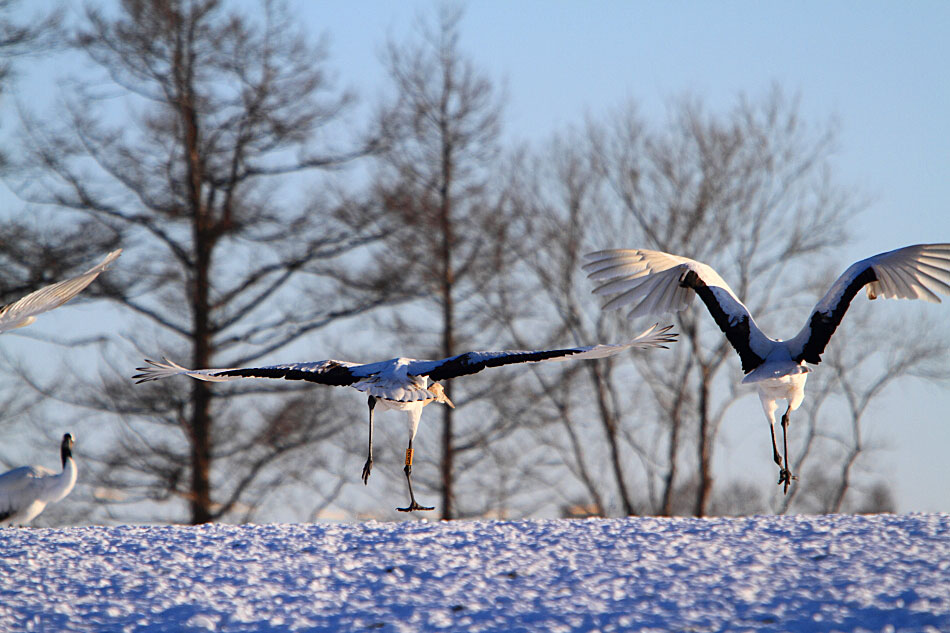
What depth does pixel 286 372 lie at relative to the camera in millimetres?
10812

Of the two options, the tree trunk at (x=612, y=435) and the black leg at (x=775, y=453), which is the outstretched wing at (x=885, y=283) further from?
the tree trunk at (x=612, y=435)

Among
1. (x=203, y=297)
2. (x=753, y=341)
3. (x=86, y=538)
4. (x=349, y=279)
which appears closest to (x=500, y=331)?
(x=349, y=279)

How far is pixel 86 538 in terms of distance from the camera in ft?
32.3

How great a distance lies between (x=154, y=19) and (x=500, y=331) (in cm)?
902

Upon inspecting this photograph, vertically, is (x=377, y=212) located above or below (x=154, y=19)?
below

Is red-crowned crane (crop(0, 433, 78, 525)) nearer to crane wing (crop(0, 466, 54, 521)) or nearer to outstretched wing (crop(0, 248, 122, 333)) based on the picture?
crane wing (crop(0, 466, 54, 521))

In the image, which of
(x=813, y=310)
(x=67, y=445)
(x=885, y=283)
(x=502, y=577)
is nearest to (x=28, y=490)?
(x=67, y=445)

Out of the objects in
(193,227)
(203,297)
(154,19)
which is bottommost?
(203,297)

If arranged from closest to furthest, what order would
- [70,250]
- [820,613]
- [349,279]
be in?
[820,613], [70,250], [349,279]

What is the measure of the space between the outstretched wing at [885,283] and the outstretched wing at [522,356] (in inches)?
61.4

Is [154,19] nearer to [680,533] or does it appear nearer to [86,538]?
[86,538]

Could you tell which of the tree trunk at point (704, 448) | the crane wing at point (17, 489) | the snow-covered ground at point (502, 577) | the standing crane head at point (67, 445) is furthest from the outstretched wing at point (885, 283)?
the tree trunk at point (704, 448)

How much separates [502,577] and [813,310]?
16.4 feet

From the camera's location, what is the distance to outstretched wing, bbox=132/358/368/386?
34.8 ft
